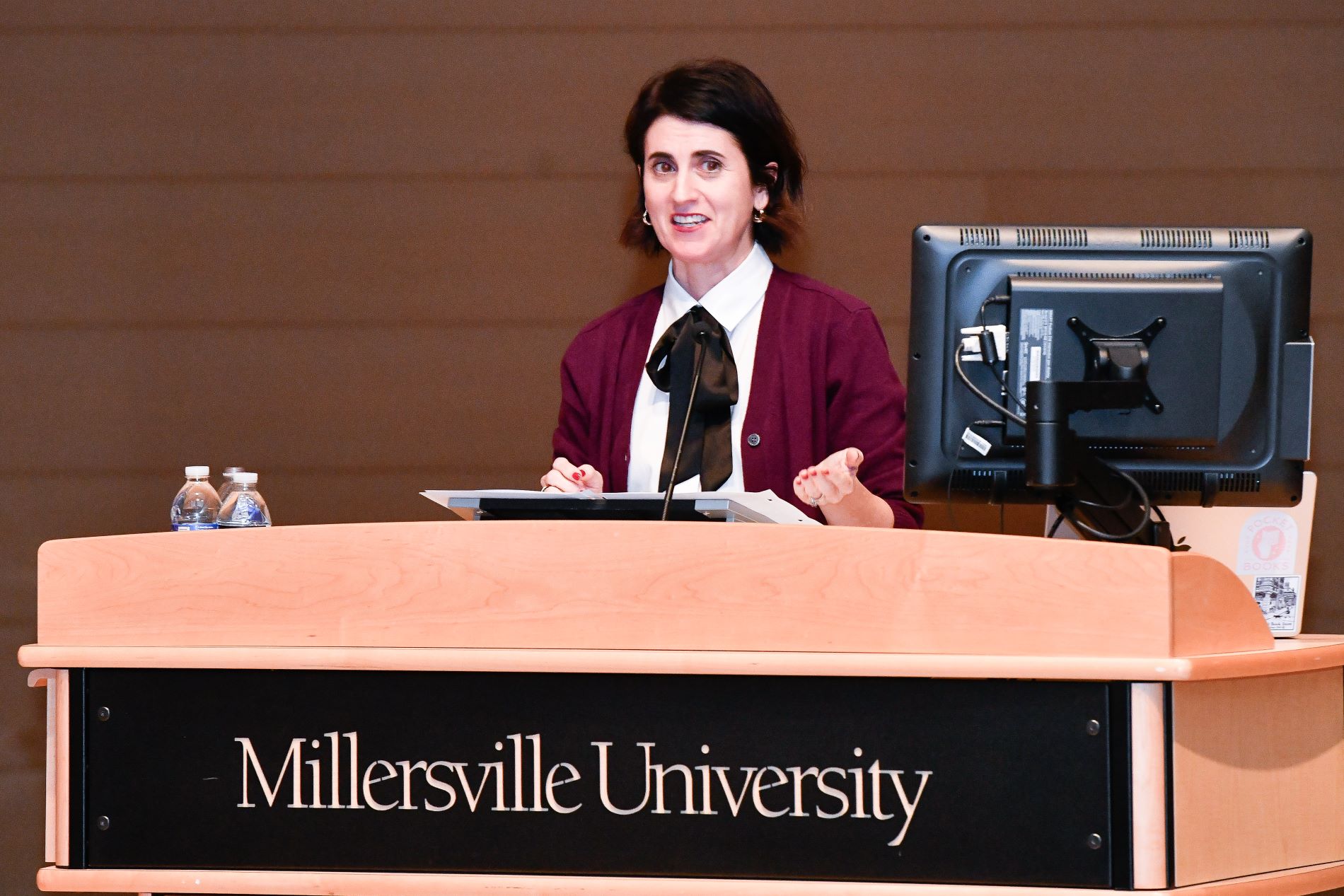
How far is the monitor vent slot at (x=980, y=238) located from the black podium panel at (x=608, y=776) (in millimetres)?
537

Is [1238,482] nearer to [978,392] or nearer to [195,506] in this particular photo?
[978,392]

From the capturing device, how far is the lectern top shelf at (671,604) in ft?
3.83

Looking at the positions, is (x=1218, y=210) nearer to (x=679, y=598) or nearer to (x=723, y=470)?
(x=723, y=470)

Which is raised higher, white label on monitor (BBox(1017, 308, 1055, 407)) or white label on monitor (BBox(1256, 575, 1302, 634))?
white label on monitor (BBox(1017, 308, 1055, 407))

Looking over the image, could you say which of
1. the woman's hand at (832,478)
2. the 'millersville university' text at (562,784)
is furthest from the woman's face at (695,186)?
the 'millersville university' text at (562,784)

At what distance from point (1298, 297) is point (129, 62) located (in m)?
2.56

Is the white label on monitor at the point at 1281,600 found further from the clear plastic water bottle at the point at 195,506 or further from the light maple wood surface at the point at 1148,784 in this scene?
the clear plastic water bottle at the point at 195,506

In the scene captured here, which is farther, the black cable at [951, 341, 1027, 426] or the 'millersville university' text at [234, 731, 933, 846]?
the black cable at [951, 341, 1027, 426]

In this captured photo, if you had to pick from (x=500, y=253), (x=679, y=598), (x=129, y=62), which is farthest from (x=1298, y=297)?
(x=129, y=62)

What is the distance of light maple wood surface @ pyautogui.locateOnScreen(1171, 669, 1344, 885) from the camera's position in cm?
116

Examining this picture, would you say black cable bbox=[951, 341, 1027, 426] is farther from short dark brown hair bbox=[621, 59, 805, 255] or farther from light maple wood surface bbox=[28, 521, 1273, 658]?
short dark brown hair bbox=[621, 59, 805, 255]

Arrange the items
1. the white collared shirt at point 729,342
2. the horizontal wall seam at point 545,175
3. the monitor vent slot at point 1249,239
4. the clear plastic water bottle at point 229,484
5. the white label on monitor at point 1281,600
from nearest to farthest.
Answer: the monitor vent slot at point 1249,239 < the white label on monitor at point 1281,600 < the clear plastic water bottle at point 229,484 < the white collared shirt at point 729,342 < the horizontal wall seam at point 545,175

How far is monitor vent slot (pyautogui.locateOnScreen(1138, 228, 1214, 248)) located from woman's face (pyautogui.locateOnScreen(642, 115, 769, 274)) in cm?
84

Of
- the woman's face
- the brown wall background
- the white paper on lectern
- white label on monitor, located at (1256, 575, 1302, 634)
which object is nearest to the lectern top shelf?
the white paper on lectern
